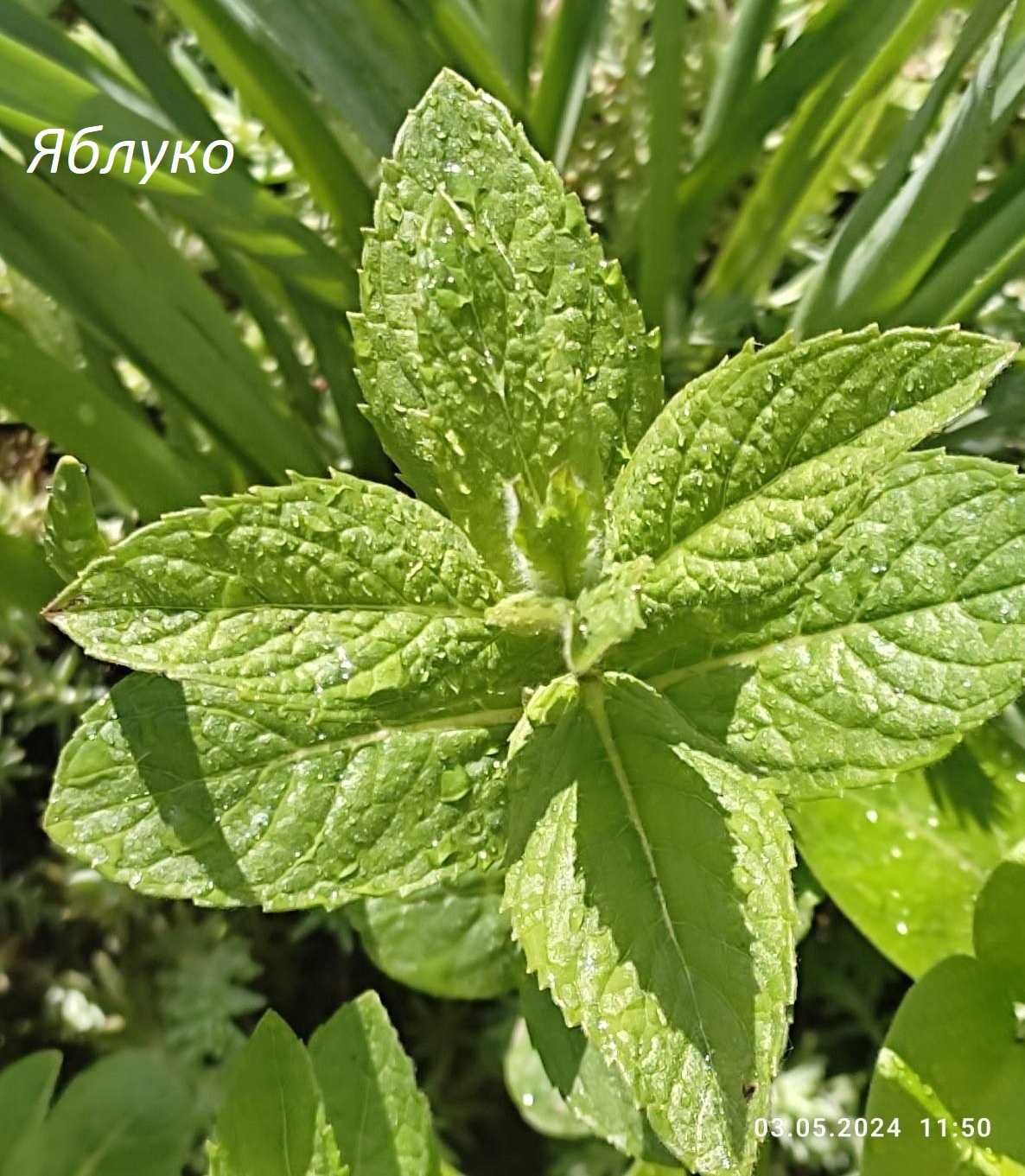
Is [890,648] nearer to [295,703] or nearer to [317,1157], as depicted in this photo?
[295,703]

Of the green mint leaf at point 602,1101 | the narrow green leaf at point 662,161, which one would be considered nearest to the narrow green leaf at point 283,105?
the narrow green leaf at point 662,161

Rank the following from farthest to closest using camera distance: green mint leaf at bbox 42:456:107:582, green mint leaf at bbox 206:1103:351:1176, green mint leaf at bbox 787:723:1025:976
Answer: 1. green mint leaf at bbox 787:723:1025:976
2. green mint leaf at bbox 206:1103:351:1176
3. green mint leaf at bbox 42:456:107:582

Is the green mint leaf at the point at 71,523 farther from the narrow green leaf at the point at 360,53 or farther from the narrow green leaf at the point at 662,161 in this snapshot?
the narrow green leaf at the point at 662,161

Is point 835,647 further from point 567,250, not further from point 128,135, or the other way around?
point 128,135

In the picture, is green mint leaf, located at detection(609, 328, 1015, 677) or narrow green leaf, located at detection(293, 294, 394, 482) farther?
narrow green leaf, located at detection(293, 294, 394, 482)

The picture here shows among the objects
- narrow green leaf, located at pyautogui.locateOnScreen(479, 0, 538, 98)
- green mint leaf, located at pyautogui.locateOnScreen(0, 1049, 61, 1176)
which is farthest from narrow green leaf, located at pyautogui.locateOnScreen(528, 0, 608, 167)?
green mint leaf, located at pyautogui.locateOnScreen(0, 1049, 61, 1176)

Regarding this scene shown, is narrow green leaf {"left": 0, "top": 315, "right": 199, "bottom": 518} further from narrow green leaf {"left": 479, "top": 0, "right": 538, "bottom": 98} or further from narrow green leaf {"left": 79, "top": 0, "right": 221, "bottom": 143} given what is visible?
narrow green leaf {"left": 479, "top": 0, "right": 538, "bottom": 98}
